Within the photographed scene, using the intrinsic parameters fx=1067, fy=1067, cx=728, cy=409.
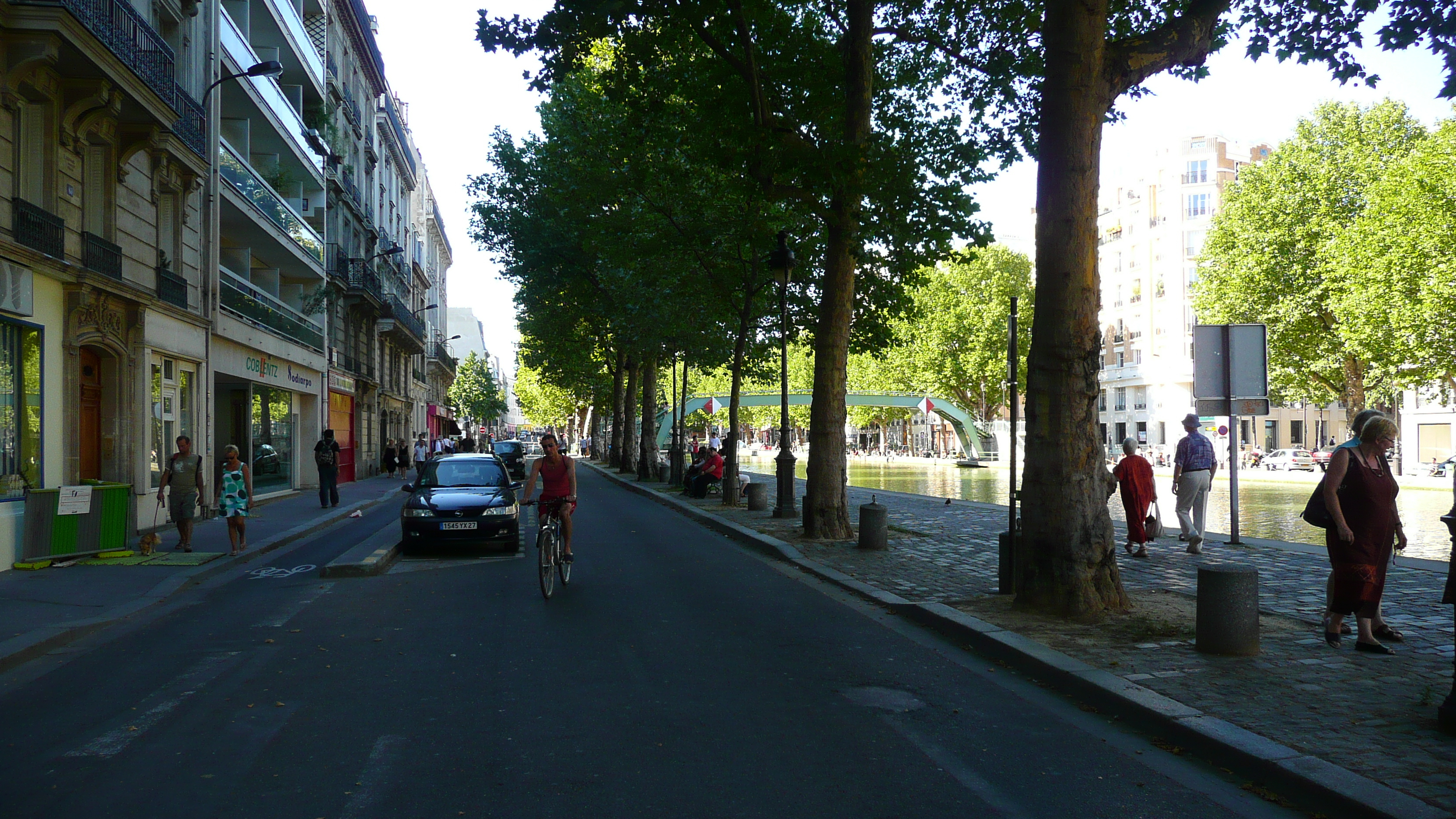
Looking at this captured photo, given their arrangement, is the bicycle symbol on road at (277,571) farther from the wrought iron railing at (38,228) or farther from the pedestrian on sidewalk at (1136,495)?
the pedestrian on sidewalk at (1136,495)

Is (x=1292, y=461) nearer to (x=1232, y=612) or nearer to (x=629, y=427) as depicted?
(x=629, y=427)

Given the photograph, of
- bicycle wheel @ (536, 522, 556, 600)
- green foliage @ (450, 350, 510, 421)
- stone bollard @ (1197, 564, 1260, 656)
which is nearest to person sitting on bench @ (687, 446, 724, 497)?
bicycle wheel @ (536, 522, 556, 600)

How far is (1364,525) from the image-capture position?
6.92 m

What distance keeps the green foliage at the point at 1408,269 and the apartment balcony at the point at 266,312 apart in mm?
35713

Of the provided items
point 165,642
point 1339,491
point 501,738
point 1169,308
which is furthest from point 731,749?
point 1169,308

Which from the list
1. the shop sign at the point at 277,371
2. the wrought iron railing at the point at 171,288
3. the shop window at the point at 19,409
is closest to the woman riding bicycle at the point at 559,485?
A: the shop window at the point at 19,409

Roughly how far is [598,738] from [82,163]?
581 inches

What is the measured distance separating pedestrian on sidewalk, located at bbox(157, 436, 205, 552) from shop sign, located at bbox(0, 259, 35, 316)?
8.04 ft

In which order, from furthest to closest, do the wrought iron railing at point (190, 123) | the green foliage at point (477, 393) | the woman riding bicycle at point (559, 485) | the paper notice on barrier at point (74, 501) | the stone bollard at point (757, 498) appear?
the green foliage at point (477, 393), the stone bollard at point (757, 498), the wrought iron railing at point (190, 123), the paper notice on barrier at point (74, 501), the woman riding bicycle at point (559, 485)

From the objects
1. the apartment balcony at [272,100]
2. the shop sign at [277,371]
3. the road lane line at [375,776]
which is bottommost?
the road lane line at [375,776]

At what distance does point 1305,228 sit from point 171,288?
143 ft

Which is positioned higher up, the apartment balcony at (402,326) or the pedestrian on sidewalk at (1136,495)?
the apartment balcony at (402,326)

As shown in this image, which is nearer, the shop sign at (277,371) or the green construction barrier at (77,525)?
the green construction barrier at (77,525)

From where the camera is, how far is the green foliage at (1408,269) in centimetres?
→ 3488
